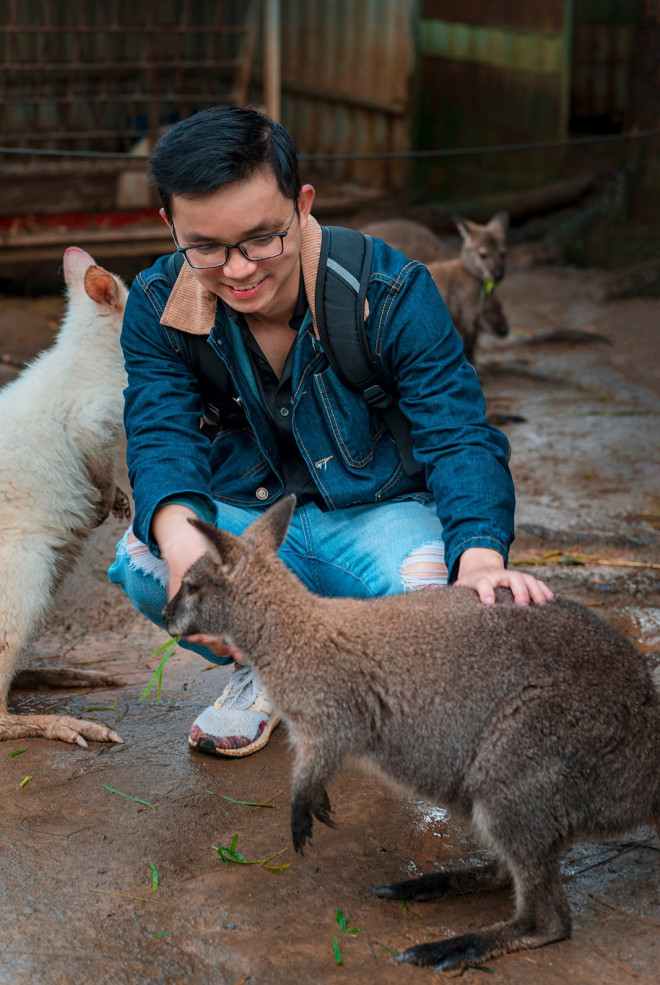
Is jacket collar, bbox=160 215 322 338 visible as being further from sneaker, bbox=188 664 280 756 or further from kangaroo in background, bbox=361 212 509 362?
kangaroo in background, bbox=361 212 509 362

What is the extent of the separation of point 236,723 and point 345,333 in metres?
1.02

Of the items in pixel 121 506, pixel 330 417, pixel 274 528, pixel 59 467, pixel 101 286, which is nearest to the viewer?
pixel 274 528

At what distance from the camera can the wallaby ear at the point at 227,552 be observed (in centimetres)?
197

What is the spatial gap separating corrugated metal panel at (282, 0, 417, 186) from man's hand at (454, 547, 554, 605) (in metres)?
6.68

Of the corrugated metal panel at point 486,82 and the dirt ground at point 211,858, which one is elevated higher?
the corrugated metal panel at point 486,82

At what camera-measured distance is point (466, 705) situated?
6.32 feet

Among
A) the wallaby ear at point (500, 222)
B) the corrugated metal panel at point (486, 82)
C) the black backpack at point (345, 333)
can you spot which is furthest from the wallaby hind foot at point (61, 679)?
the corrugated metal panel at point (486, 82)

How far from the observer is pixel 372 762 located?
202cm

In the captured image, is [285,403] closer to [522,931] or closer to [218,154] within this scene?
[218,154]

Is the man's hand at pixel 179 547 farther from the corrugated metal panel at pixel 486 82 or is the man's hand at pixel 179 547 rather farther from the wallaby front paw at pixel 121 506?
the corrugated metal panel at pixel 486 82

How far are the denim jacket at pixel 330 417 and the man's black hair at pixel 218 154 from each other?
0.33 m

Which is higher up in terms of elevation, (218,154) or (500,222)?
(218,154)

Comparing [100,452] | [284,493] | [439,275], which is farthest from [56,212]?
[284,493]

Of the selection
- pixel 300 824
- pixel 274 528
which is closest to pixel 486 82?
pixel 274 528
